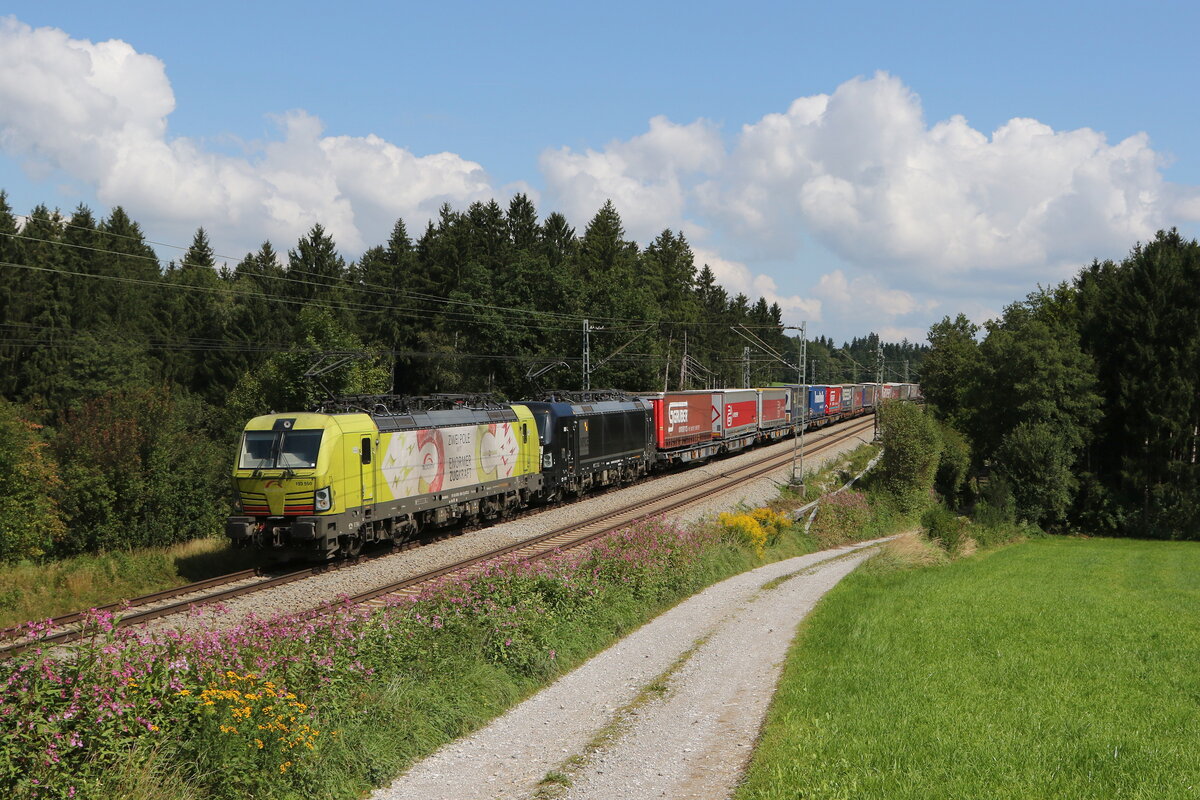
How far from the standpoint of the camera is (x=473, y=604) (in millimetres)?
14742

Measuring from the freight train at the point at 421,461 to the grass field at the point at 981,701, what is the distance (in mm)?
11394

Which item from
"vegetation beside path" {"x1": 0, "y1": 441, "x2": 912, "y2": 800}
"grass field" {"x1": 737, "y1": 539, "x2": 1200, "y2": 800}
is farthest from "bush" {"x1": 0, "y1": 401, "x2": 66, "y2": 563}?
"grass field" {"x1": 737, "y1": 539, "x2": 1200, "y2": 800}

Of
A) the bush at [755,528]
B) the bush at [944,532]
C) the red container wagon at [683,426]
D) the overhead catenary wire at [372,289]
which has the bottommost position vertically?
the bush at [944,532]

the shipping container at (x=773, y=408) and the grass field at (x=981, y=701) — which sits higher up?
the shipping container at (x=773, y=408)

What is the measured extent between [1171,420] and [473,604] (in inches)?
1996

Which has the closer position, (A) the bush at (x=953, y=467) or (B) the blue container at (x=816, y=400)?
(A) the bush at (x=953, y=467)

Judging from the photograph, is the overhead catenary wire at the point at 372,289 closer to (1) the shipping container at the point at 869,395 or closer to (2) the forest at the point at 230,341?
(2) the forest at the point at 230,341

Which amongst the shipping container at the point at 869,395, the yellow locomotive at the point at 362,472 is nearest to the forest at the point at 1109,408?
the yellow locomotive at the point at 362,472

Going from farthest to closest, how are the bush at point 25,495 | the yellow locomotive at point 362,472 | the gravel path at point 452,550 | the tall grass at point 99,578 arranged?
the bush at point 25,495 < the yellow locomotive at point 362,472 < the tall grass at point 99,578 < the gravel path at point 452,550

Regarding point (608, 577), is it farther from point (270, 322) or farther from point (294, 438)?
point (270, 322)

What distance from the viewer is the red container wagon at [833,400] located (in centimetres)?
7719

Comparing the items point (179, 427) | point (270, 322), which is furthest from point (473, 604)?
point (270, 322)

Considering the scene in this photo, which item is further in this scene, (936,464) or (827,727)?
(936,464)

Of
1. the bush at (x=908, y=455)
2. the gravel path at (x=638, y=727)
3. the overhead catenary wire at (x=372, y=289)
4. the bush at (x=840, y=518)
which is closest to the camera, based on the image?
the gravel path at (x=638, y=727)
